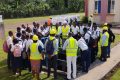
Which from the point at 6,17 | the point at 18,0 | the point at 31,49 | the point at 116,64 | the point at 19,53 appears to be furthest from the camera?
the point at 18,0

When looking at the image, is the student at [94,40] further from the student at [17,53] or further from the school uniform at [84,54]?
the student at [17,53]

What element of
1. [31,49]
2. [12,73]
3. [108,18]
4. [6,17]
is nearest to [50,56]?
[31,49]

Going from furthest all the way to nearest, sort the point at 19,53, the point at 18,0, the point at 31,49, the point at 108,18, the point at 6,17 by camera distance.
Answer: the point at 18,0 → the point at 6,17 → the point at 108,18 → the point at 19,53 → the point at 31,49

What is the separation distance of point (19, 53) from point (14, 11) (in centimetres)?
3532

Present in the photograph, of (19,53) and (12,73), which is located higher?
(19,53)

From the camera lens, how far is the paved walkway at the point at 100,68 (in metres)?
12.6

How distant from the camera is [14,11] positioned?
47125 millimetres

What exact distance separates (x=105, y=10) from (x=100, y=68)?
57.9 ft

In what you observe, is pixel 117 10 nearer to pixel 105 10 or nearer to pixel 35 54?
pixel 105 10

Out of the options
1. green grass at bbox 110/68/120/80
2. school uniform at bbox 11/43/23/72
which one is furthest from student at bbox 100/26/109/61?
school uniform at bbox 11/43/23/72

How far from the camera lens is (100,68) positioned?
46.1ft

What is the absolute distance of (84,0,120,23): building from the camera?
30.7m

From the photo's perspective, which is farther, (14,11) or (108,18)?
(14,11)

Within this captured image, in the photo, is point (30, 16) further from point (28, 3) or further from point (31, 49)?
point (31, 49)
